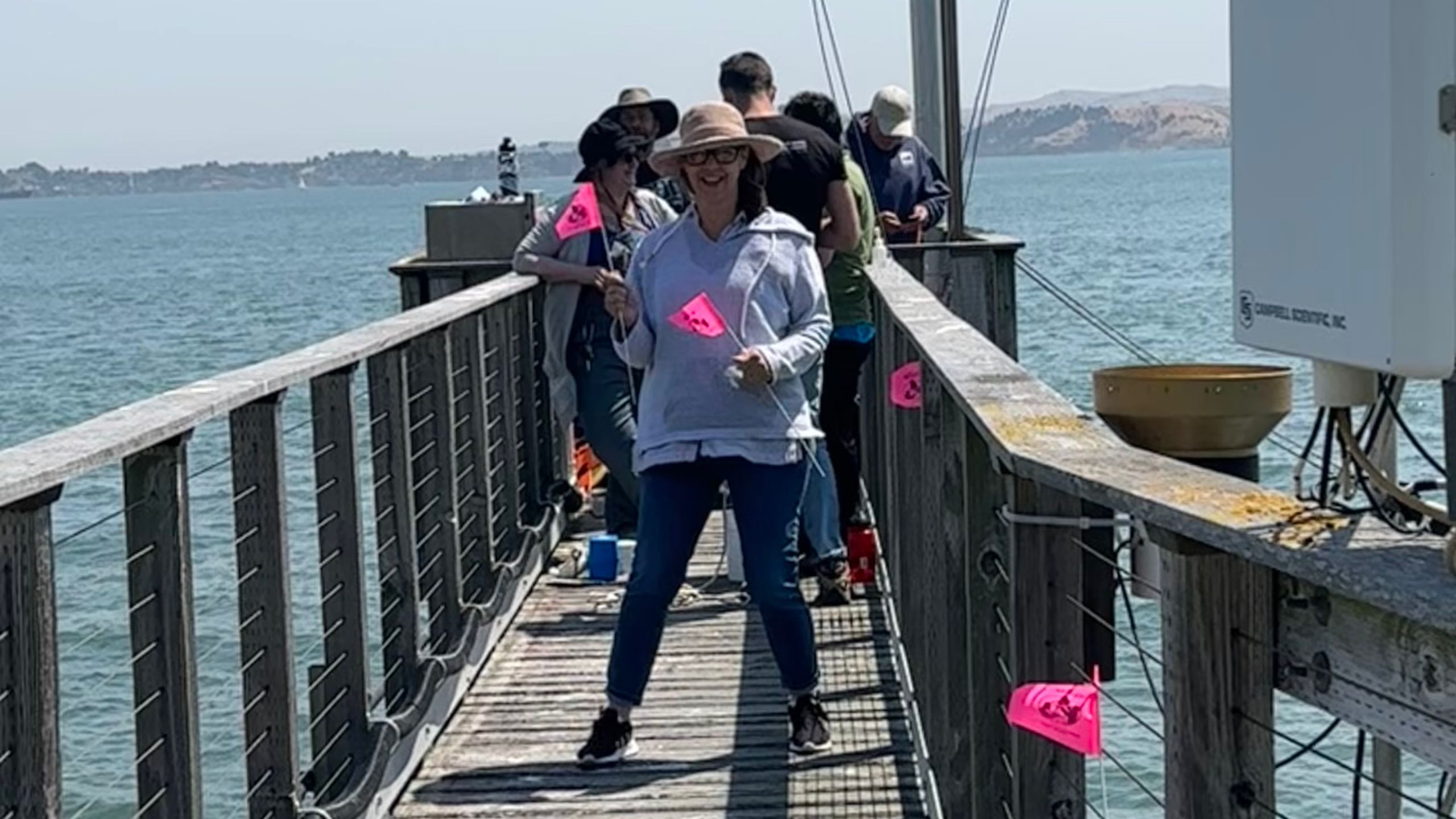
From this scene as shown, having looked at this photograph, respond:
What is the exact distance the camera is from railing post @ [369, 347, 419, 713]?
573 cm

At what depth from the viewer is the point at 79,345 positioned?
1425 inches

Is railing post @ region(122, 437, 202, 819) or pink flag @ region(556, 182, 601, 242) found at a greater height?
pink flag @ region(556, 182, 601, 242)

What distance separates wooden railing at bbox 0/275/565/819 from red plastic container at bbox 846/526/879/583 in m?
1.08

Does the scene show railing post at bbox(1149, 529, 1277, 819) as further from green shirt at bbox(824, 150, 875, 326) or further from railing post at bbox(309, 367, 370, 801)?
→ green shirt at bbox(824, 150, 875, 326)

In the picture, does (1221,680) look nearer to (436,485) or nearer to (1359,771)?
(1359,771)

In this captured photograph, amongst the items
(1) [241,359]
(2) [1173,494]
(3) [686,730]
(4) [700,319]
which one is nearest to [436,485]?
(3) [686,730]

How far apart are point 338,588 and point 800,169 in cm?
206

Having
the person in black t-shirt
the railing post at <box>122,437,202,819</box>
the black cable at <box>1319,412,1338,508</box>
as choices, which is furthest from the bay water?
the person in black t-shirt

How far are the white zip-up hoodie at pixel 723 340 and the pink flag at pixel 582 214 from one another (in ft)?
6.50

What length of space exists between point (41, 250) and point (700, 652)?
3961 inches

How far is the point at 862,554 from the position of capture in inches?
297

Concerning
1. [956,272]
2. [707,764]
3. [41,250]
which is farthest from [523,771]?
[41,250]

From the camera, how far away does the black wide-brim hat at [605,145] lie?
23.7 ft

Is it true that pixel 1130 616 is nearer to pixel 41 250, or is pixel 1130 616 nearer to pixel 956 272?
pixel 956 272
